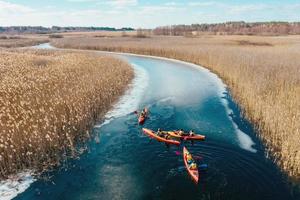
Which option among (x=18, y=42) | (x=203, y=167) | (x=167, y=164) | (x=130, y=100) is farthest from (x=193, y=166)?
(x=18, y=42)

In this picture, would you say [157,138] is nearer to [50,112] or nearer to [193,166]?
[193,166]

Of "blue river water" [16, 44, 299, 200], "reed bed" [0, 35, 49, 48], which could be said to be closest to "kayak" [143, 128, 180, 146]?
"blue river water" [16, 44, 299, 200]

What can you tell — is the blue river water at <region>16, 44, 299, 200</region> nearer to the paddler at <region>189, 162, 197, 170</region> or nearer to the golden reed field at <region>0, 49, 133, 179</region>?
the paddler at <region>189, 162, 197, 170</region>

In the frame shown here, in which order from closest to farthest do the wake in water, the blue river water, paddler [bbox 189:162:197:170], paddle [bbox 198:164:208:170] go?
1. the blue river water
2. paddler [bbox 189:162:197:170]
3. paddle [bbox 198:164:208:170]
4. the wake in water

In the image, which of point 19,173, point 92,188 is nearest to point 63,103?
point 19,173

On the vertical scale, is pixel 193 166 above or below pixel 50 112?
below

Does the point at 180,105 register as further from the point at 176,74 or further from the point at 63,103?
the point at 176,74

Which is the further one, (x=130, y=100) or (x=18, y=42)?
(x=18, y=42)

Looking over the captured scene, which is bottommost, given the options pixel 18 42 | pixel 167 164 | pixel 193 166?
pixel 167 164
